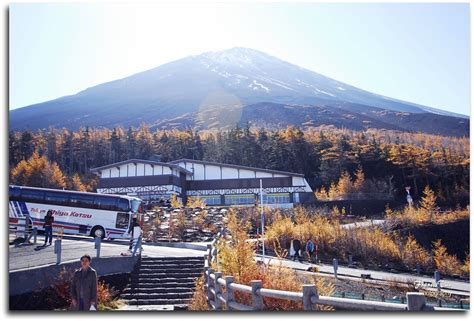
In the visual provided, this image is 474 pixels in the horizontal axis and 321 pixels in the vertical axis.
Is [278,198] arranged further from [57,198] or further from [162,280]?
[162,280]

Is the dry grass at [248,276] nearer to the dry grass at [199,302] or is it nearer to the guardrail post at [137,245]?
the dry grass at [199,302]

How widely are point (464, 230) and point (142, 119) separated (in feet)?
28.0

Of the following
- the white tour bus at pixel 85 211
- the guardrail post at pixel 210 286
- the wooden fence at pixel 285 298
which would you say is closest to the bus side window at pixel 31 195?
the white tour bus at pixel 85 211

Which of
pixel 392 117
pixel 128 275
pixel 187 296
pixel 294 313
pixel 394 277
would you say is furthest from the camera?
pixel 392 117

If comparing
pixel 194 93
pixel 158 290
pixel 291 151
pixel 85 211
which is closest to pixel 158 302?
Result: pixel 158 290

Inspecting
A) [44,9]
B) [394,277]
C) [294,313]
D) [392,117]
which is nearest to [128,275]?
[294,313]

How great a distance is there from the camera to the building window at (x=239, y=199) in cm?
1645

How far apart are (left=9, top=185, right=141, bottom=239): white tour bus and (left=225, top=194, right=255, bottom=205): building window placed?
150 inches

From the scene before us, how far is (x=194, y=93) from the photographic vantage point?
47.1 ft

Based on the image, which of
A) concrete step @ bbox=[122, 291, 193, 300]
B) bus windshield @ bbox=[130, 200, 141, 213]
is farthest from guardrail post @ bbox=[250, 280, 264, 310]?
bus windshield @ bbox=[130, 200, 141, 213]

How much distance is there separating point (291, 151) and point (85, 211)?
8.55m

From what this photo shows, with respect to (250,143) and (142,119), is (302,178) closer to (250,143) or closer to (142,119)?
(250,143)

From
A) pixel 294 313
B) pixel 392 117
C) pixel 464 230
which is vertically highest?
pixel 392 117

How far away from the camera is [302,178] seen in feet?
58.7
